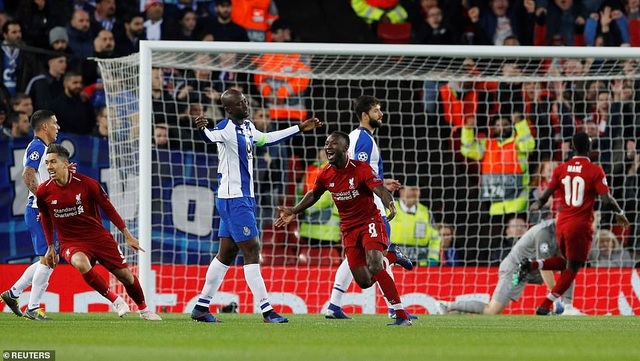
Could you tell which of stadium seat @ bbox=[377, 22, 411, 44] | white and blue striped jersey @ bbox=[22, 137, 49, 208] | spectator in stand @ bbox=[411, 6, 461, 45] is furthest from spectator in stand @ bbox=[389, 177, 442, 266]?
white and blue striped jersey @ bbox=[22, 137, 49, 208]

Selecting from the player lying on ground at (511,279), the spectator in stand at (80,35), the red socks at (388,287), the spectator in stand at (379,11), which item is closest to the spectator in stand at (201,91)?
the spectator in stand at (80,35)

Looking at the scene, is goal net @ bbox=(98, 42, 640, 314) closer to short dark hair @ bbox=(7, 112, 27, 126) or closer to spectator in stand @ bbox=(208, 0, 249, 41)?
spectator in stand @ bbox=(208, 0, 249, 41)

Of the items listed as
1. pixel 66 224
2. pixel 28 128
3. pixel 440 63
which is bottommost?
pixel 66 224

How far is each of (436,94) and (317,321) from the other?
20.9 ft

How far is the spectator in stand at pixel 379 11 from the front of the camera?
18.7m

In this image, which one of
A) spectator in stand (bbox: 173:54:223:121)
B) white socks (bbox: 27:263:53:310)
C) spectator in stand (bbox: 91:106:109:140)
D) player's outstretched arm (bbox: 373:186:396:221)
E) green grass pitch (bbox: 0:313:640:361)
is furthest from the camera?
spectator in stand (bbox: 173:54:223:121)

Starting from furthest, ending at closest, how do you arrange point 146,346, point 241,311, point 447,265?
point 447,265 → point 241,311 → point 146,346

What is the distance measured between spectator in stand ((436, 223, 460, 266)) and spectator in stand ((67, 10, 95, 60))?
17.4 ft

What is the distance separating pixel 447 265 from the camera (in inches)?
639

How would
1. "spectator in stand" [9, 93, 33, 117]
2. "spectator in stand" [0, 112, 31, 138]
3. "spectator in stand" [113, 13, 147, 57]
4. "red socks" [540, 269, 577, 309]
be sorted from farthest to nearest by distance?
"spectator in stand" [113, 13, 147, 57] < "spectator in stand" [9, 93, 33, 117] < "spectator in stand" [0, 112, 31, 138] < "red socks" [540, 269, 577, 309]

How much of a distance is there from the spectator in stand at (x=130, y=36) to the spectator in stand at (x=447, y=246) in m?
4.85

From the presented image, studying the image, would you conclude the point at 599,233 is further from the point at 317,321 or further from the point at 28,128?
the point at 28,128

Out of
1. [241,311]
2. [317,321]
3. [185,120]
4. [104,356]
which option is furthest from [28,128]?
[104,356]

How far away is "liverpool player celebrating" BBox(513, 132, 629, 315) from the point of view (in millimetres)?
13773
